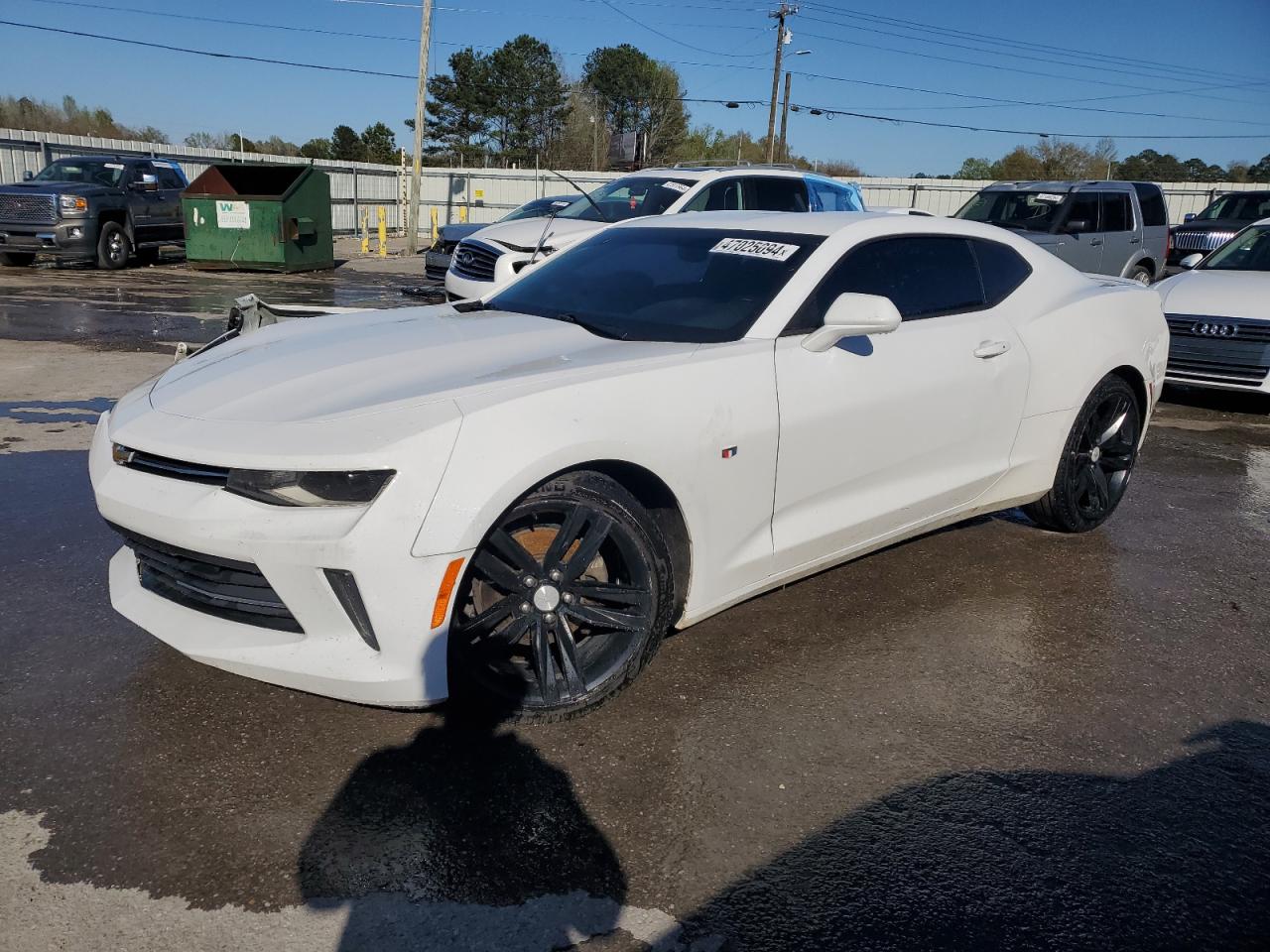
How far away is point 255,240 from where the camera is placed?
18.0 meters

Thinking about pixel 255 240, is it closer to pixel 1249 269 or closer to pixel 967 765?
pixel 1249 269

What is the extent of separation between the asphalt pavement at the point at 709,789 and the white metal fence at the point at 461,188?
27.9 meters

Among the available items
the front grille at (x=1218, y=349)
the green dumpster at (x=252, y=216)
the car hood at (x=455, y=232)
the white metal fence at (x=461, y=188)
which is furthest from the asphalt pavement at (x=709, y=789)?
the white metal fence at (x=461, y=188)

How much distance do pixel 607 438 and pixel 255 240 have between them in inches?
669

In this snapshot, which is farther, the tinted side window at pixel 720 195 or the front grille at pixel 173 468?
the tinted side window at pixel 720 195

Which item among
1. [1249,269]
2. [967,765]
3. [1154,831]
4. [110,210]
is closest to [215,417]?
[967,765]

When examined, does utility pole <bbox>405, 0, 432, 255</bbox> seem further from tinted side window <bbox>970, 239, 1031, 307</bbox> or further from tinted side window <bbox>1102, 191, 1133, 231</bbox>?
tinted side window <bbox>970, 239, 1031, 307</bbox>

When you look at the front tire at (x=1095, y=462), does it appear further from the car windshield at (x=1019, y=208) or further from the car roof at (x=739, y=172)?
the car windshield at (x=1019, y=208)

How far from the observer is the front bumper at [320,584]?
8.35 ft

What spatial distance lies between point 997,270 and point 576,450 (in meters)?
2.58

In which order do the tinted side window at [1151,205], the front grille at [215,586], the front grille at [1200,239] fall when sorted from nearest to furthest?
the front grille at [215,586], the tinted side window at [1151,205], the front grille at [1200,239]

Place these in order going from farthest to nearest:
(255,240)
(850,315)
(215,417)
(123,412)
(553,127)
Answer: (553,127) → (255,240) → (850,315) → (123,412) → (215,417)

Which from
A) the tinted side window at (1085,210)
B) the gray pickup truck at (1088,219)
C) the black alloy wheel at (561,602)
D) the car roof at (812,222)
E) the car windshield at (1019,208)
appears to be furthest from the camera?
the car windshield at (1019,208)

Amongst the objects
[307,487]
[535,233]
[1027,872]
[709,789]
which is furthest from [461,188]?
[1027,872]
